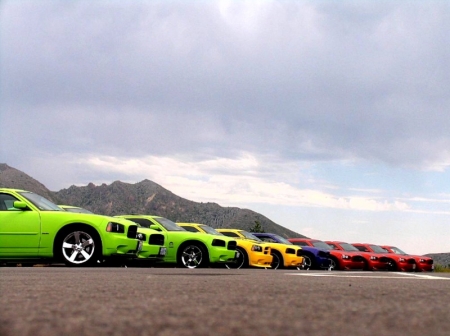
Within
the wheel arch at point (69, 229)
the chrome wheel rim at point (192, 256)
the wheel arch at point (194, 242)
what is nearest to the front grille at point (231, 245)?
the wheel arch at point (194, 242)

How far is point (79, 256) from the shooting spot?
493 inches

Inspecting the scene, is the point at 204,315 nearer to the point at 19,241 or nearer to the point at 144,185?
the point at 19,241

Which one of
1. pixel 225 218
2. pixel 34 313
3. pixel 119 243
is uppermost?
pixel 225 218

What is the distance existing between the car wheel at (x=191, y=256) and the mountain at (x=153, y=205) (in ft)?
231

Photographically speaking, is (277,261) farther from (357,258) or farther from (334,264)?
(357,258)

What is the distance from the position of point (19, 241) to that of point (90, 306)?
873cm

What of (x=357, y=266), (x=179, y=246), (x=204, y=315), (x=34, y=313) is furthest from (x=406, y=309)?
(x=357, y=266)

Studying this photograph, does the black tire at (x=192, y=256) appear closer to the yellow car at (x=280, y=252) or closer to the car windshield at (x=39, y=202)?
the yellow car at (x=280, y=252)

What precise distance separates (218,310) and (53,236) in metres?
8.86

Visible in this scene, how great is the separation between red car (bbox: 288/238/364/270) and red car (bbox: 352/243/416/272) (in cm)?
187

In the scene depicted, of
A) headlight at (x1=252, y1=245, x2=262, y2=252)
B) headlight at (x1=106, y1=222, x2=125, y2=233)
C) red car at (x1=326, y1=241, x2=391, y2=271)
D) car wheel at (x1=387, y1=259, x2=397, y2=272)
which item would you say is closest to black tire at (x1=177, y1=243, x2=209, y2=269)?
headlight at (x1=252, y1=245, x2=262, y2=252)

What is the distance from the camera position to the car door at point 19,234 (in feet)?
41.4

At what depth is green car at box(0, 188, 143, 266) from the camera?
12547 millimetres

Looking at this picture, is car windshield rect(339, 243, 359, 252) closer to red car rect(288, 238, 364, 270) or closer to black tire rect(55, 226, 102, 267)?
red car rect(288, 238, 364, 270)
